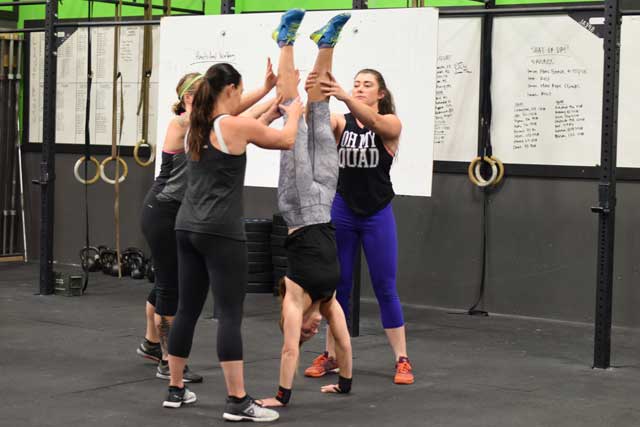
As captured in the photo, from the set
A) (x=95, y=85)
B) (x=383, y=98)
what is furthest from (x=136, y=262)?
(x=383, y=98)

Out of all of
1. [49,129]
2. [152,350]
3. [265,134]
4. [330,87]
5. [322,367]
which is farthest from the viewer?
[49,129]

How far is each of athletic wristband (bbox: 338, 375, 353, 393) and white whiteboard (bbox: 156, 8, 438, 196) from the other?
1.47 m

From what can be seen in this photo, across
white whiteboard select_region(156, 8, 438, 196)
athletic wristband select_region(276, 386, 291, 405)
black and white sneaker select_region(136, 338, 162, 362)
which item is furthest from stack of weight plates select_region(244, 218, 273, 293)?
athletic wristband select_region(276, 386, 291, 405)

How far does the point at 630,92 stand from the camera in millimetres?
6535

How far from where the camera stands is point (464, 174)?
717 centimetres

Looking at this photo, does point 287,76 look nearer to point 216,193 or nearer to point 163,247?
point 216,193

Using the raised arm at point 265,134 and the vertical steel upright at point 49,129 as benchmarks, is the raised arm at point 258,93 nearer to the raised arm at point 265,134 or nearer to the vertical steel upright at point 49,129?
the raised arm at point 265,134

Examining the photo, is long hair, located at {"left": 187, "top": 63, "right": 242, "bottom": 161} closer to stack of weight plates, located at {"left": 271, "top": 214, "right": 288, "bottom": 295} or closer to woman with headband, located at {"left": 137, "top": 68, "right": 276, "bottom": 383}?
woman with headband, located at {"left": 137, "top": 68, "right": 276, "bottom": 383}

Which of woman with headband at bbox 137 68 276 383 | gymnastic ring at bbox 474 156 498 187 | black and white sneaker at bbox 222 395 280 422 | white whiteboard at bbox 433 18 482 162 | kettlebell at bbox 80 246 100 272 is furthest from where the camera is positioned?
kettlebell at bbox 80 246 100 272

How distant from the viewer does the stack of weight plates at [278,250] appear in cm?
762

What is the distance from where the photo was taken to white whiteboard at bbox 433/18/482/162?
706cm

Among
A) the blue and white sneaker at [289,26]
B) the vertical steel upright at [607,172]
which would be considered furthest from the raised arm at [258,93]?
the vertical steel upright at [607,172]

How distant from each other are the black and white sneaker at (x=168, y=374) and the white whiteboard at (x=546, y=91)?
295 centimetres

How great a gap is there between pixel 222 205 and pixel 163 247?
85 cm
